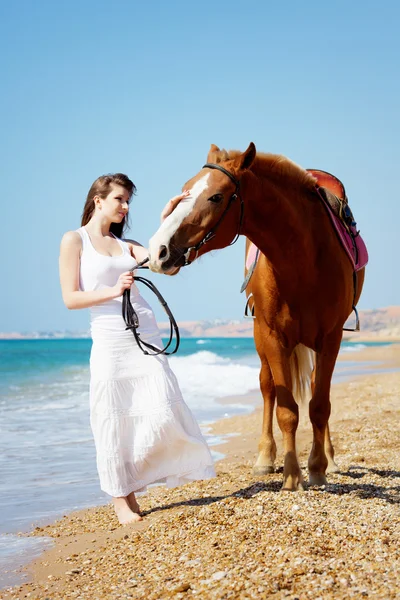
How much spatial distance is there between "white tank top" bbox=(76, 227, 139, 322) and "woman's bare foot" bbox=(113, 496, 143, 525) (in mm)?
1115

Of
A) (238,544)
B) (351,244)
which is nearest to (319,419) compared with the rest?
(351,244)

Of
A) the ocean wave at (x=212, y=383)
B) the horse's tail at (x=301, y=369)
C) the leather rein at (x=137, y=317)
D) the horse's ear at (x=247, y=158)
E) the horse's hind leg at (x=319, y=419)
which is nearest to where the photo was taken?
the horse's ear at (x=247, y=158)

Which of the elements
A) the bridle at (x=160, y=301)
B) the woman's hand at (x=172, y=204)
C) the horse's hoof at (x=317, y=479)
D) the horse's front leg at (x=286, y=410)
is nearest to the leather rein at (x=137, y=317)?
the bridle at (x=160, y=301)

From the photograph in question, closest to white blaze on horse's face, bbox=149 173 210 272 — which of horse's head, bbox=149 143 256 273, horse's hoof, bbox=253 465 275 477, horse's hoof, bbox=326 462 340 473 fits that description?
horse's head, bbox=149 143 256 273

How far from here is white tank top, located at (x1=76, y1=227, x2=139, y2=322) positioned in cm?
400

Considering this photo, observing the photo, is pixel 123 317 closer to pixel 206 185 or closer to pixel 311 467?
pixel 206 185

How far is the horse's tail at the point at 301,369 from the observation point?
5402mm

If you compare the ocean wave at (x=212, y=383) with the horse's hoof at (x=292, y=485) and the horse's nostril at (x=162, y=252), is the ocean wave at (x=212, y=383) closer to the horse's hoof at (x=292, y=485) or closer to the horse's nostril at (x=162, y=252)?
the horse's hoof at (x=292, y=485)

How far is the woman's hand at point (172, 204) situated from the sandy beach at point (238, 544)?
1676mm

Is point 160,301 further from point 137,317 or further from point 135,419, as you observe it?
point 135,419

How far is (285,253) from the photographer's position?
3971 mm

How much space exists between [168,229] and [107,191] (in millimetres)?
1024

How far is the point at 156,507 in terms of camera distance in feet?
14.1

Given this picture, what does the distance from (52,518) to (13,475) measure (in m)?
1.56
